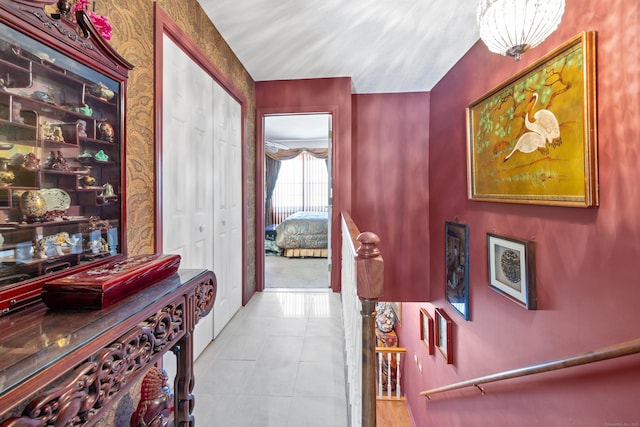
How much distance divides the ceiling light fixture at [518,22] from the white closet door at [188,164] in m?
1.72

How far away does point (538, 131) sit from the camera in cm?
182

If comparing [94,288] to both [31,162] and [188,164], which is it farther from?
[188,164]

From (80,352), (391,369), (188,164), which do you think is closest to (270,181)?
(391,369)

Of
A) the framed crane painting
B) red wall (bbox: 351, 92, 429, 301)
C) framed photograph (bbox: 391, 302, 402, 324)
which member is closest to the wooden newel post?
the framed crane painting

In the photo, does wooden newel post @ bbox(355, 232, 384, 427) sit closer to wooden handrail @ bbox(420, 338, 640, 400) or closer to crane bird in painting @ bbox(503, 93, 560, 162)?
wooden handrail @ bbox(420, 338, 640, 400)

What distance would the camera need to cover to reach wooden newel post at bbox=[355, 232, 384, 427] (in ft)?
2.83

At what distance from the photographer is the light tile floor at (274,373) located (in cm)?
152

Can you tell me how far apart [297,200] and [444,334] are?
569cm

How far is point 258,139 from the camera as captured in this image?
11.0 ft

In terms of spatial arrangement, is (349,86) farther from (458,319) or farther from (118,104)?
(458,319)

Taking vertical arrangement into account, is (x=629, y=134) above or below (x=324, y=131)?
below

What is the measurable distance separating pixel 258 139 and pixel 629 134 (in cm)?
301

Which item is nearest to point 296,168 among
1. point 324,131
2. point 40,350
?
point 324,131

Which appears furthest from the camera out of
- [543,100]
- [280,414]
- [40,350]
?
[543,100]
